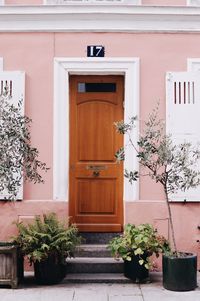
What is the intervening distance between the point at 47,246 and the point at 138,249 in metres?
1.24

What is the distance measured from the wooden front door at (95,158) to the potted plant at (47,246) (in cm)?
89

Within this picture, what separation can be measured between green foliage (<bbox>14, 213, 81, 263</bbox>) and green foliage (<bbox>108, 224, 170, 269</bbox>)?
0.59 meters

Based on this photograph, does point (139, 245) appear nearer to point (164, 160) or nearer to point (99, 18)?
point (164, 160)

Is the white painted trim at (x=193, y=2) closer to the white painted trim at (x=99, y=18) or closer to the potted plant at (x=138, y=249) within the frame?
the white painted trim at (x=99, y=18)

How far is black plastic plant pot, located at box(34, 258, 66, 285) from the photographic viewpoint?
6664 mm

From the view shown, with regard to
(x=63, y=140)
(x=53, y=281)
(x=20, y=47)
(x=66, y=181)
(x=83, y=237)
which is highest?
(x=20, y=47)

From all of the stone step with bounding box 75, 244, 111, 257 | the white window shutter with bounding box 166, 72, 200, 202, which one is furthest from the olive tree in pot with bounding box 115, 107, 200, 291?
the stone step with bounding box 75, 244, 111, 257

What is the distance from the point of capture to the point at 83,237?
24.9 feet

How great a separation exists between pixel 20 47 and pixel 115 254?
346 centimetres

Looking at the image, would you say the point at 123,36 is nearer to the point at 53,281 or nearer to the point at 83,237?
the point at 83,237

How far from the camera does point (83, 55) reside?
7.46m

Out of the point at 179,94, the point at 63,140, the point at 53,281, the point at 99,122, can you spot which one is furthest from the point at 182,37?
the point at 53,281

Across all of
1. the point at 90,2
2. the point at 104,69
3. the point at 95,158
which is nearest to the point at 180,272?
the point at 95,158

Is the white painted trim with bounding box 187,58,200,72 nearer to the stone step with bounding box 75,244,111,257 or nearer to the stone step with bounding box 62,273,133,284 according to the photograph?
the stone step with bounding box 75,244,111,257
